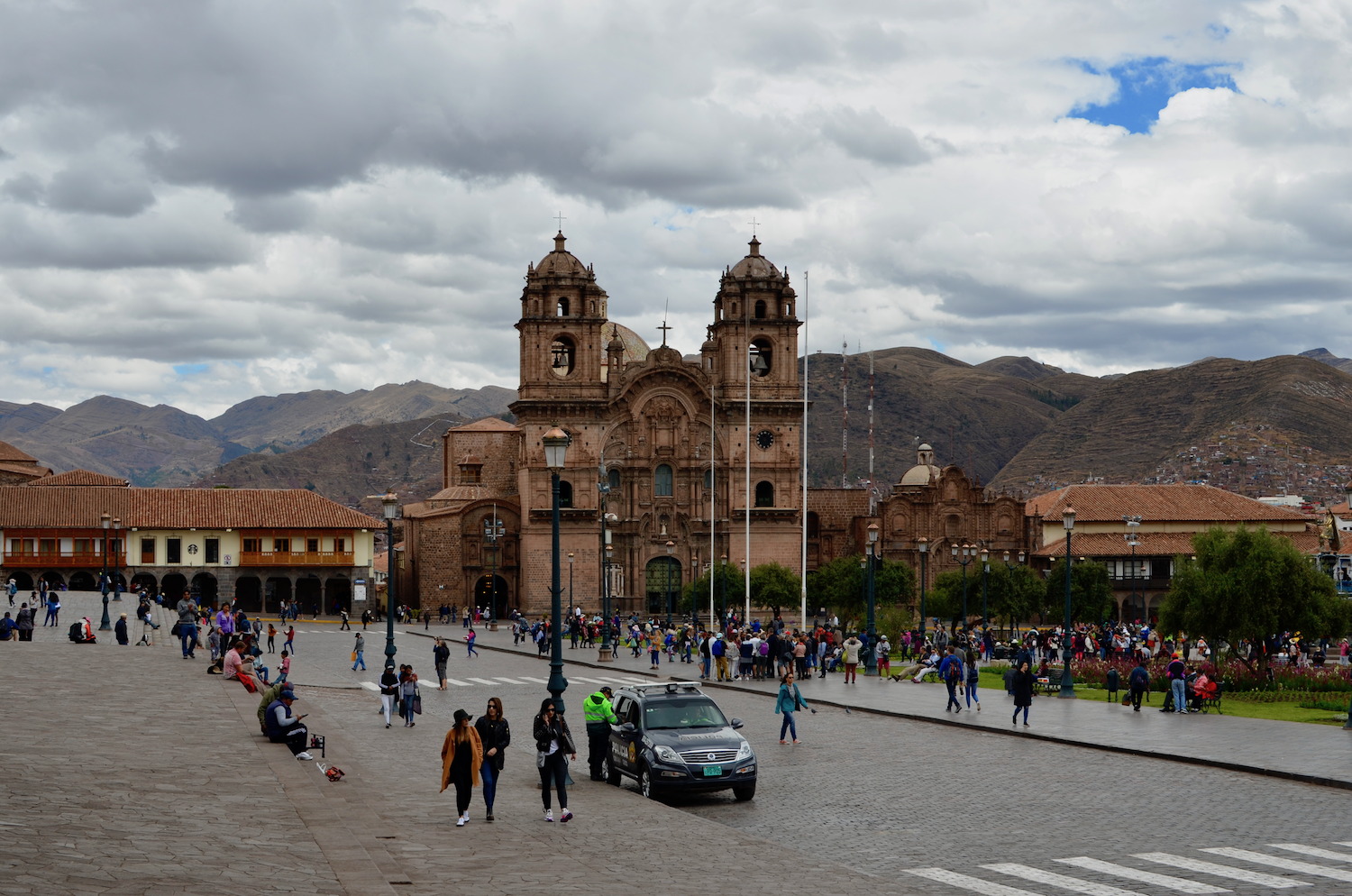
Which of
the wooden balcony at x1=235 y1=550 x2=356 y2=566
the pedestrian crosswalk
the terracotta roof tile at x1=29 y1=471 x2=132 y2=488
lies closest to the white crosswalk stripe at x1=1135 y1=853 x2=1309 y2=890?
the pedestrian crosswalk

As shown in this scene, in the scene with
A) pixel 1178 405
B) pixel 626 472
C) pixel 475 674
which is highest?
pixel 1178 405

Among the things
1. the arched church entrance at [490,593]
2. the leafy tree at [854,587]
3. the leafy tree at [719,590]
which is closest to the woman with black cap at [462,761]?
the leafy tree at [854,587]

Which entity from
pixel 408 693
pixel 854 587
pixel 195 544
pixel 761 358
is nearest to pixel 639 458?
pixel 761 358

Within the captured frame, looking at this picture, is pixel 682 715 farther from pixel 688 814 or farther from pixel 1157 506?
pixel 1157 506

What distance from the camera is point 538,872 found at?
12.2m

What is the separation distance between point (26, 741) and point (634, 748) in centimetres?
790

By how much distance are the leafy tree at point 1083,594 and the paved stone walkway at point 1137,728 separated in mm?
32617

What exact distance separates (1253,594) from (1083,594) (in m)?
32.3

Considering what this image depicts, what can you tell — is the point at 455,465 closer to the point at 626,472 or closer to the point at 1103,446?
the point at 626,472

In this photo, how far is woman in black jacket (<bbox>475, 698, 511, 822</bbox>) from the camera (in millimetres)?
Result: 15102

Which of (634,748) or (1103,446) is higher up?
(1103,446)

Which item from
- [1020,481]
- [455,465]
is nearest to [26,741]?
[455,465]

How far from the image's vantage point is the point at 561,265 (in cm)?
8131

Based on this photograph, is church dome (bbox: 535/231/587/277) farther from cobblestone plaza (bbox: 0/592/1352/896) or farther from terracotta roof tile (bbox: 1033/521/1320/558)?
cobblestone plaza (bbox: 0/592/1352/896)
